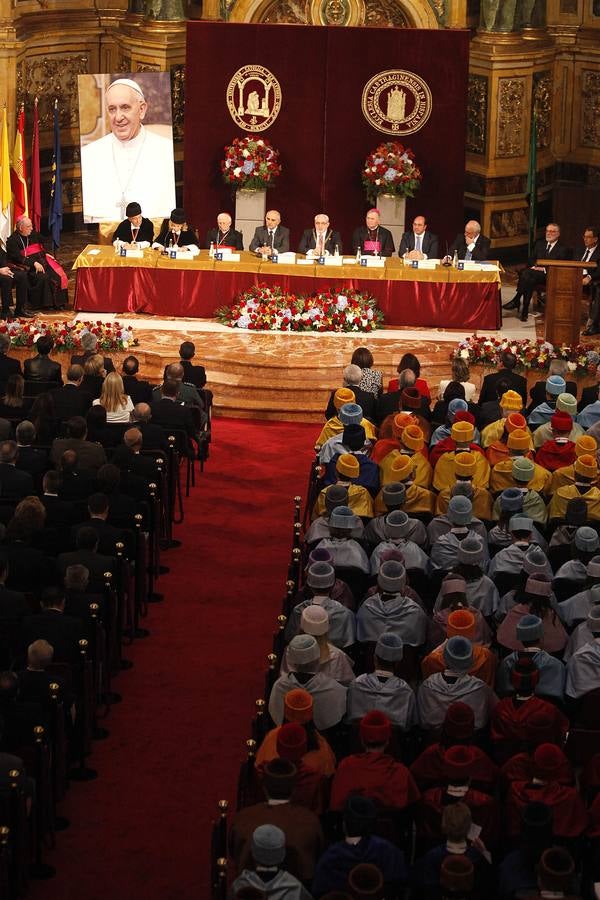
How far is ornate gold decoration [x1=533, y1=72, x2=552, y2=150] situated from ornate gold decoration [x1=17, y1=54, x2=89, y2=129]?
6.48m

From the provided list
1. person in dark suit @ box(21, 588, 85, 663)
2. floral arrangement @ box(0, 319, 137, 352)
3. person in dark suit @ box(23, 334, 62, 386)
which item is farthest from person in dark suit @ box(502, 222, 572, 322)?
person in dark suit @ box(21, 588, 85, 663)

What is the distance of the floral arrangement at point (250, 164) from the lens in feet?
68.9

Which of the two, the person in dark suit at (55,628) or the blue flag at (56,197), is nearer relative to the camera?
the person in dark suit at (55,628)

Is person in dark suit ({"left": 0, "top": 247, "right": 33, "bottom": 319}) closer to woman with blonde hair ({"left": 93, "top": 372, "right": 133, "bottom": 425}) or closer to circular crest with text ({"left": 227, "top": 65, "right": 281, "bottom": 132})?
circular crest with text ({"left": 227, "top": 65, "right": 281, "bottom": 132})

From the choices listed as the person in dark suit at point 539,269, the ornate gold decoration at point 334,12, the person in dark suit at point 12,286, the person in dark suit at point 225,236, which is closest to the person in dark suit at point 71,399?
the person in dark suit at point 12,286

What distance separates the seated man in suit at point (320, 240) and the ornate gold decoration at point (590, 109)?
18.3 feet

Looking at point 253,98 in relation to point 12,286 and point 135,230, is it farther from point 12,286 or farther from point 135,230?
point 12,286

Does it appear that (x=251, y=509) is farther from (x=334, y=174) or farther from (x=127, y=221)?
(x=334, y=174)

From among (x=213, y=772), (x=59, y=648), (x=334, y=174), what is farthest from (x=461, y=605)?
(x=334, y=174)

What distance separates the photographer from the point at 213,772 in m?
9.78

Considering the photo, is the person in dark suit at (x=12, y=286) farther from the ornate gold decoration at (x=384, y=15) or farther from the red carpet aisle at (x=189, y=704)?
the ornate gold decoration at (x=384, y=15)

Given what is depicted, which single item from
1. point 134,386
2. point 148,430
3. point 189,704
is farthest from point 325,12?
point 189,704

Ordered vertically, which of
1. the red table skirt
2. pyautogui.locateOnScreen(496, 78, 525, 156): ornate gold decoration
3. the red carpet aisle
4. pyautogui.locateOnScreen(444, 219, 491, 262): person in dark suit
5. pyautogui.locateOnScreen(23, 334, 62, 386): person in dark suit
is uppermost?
pyautogui.locateOnScreen(496, 78, 525, 156): ornate gold decoration

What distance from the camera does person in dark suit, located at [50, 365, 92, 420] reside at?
1381cm
